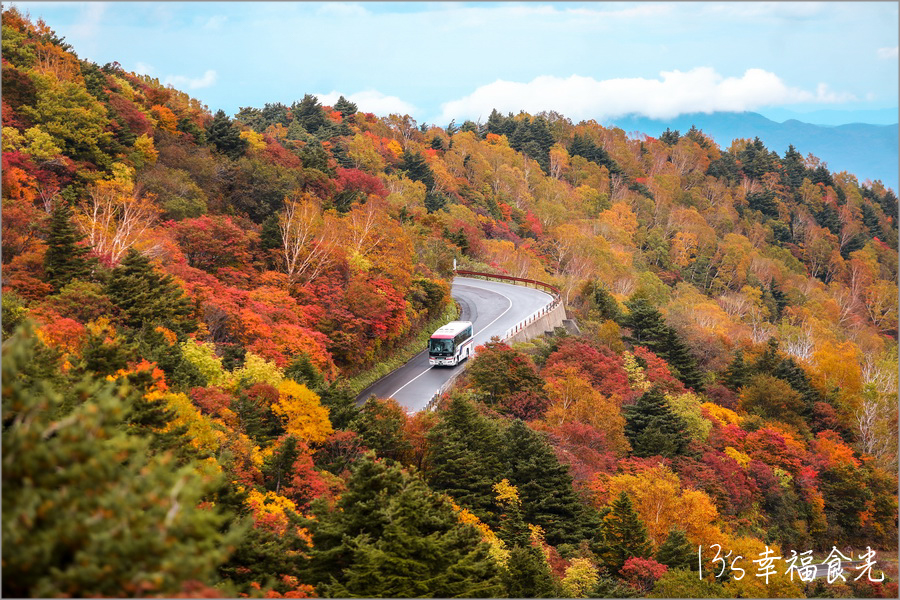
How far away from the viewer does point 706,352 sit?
45.7 metres

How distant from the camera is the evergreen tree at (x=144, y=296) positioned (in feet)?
67.4

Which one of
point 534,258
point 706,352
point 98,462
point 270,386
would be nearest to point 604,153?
point 534,258

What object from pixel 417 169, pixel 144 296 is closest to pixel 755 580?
pixel 144 296

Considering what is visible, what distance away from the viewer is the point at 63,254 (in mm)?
20828

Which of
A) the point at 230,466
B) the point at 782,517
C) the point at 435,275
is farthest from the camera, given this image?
the point at 435,275

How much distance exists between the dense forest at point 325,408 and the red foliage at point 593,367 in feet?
0.69

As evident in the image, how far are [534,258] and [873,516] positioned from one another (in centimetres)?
3297

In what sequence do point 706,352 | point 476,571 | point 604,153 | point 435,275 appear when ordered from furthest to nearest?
A: point 604,153 < point 706,352 < point 435,275 < point 476,571

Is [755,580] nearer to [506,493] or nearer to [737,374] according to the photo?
[506,493]

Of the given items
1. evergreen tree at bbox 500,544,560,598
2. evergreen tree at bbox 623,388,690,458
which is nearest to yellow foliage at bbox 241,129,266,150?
evergreen tree at bbox 623,388,690,458

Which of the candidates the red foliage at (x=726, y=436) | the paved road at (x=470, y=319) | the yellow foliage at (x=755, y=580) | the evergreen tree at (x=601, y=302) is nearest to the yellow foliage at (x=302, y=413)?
the paved road at (x=470, y=319)

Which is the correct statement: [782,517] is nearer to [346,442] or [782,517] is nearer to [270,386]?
[346,442]

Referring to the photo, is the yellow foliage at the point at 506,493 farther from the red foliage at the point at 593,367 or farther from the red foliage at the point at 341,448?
the red foliage at the point at 593,367

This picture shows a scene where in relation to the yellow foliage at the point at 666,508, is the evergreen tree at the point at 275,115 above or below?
above
